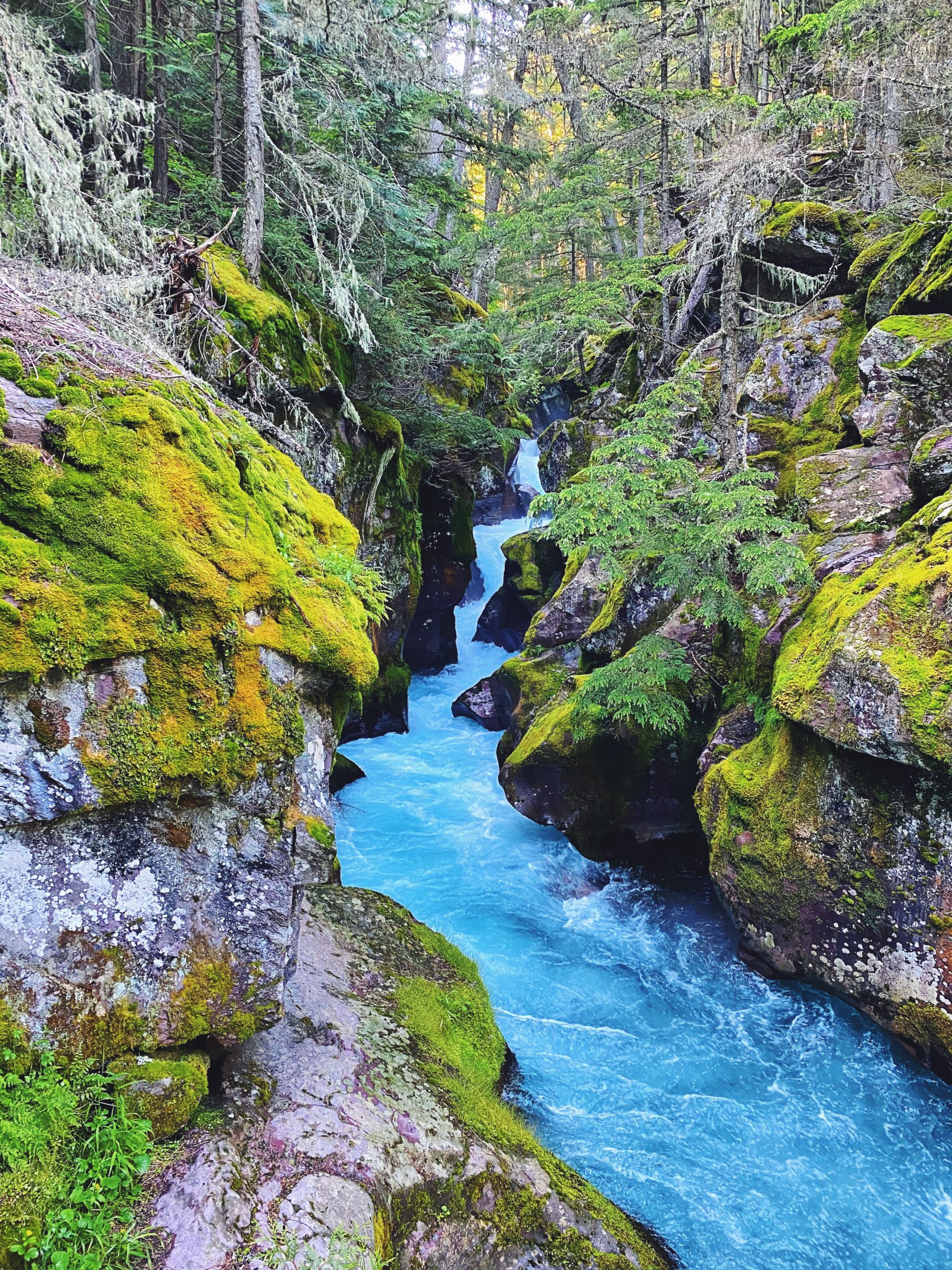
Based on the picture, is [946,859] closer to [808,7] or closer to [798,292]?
[798,292]

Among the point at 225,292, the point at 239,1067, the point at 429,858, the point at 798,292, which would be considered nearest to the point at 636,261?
the point at 798,292

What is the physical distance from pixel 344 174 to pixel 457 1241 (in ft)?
39.2

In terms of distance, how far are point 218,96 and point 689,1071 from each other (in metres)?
14.0

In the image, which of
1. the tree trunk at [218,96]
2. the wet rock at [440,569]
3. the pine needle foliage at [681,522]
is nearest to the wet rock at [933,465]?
the pine needle foliage at [681,522]

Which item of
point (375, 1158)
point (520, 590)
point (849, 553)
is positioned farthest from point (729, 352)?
point (520, 590)

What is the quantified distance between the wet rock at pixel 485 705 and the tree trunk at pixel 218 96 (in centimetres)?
1088

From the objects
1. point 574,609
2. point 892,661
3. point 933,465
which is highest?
point 933,465

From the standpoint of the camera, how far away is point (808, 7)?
21812mm

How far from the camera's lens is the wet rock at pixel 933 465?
7.47 metres

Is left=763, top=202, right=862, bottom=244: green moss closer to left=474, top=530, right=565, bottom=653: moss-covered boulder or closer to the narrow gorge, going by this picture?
the narrow gorge

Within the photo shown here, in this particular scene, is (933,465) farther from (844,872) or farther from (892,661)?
(844,872)

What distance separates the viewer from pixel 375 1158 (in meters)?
3.81

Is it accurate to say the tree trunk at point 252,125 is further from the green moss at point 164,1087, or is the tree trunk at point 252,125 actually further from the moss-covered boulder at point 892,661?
the green moss at point 164,1087

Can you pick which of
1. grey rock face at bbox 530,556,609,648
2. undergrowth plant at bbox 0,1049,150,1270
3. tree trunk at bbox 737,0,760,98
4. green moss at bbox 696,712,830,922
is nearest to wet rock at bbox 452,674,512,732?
grey rock face at bbox 530,556,609,648
